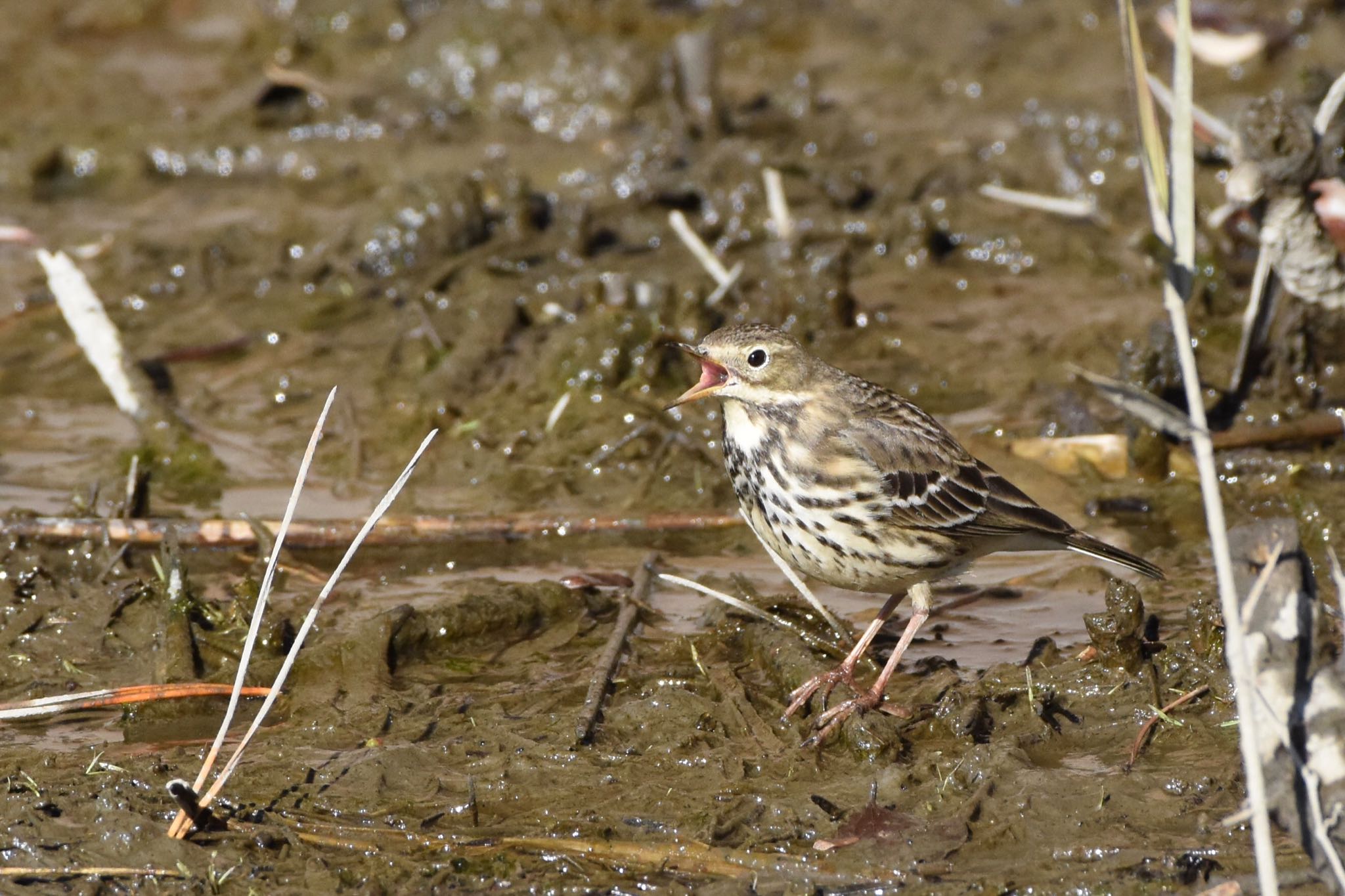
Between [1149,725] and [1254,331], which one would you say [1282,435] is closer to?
[1254,331]

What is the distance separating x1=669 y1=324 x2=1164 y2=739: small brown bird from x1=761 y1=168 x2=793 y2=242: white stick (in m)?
3.26

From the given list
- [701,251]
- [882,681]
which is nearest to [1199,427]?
[882,681]

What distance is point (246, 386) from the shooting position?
29.2 feet

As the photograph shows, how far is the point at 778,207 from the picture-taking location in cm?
970

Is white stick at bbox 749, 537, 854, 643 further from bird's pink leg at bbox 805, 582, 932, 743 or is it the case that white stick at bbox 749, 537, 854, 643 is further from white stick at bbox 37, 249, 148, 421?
white stick at bbox 37, 249, 148, 421

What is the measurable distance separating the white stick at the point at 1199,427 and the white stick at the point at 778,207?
576 centimetres

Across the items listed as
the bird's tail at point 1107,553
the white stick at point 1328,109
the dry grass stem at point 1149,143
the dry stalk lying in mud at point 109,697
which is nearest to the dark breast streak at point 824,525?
the bird's tail at point 1107,553

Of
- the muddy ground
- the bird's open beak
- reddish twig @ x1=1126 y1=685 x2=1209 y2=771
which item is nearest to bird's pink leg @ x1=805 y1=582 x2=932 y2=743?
the muddy ground

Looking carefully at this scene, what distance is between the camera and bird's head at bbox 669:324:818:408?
6.09 meters

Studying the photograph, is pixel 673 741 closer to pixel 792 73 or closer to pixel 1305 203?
pixel 1305 203

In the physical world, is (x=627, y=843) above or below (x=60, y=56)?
above

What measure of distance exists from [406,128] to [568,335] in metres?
4.06

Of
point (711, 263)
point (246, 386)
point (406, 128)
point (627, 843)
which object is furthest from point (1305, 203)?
point (406, 128)

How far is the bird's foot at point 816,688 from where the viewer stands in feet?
18.7
